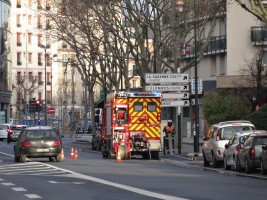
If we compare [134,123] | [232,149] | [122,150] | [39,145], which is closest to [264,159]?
[232,149]

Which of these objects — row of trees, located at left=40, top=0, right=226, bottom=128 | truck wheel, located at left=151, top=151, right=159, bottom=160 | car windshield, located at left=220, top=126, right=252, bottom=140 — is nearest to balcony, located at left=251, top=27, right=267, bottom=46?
row of trees, located at left=40, top=0, right=226, bottom=128

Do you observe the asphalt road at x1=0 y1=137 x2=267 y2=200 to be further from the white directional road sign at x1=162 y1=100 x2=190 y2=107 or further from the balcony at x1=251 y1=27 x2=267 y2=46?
the balcony at x1=251 y1=27 x2=267 y2=46

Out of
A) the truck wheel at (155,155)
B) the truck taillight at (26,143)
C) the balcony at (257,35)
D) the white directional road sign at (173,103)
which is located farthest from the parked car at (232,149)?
the balcony at (257,35)

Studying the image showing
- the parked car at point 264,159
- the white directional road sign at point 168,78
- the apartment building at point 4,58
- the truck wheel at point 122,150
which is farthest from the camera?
the apartment building at point 4,58

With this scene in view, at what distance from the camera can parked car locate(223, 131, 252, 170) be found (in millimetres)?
33406

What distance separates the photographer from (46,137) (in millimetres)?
40594

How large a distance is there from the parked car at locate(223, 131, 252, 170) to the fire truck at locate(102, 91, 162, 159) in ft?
33.0

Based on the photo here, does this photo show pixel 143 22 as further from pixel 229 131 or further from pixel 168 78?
pixel 229 131

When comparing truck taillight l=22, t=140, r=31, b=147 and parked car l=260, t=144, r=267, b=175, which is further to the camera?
truck taillight l=22, t=140, r=31, b=147

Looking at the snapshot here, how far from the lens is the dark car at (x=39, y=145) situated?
40.2 metres

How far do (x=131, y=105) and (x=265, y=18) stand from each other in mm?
16541

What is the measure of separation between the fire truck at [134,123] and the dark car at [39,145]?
416 cm

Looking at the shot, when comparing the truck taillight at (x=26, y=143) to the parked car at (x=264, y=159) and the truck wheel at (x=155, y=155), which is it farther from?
the parked car at (x=264, y=159)

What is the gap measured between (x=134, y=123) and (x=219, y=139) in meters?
8.76
